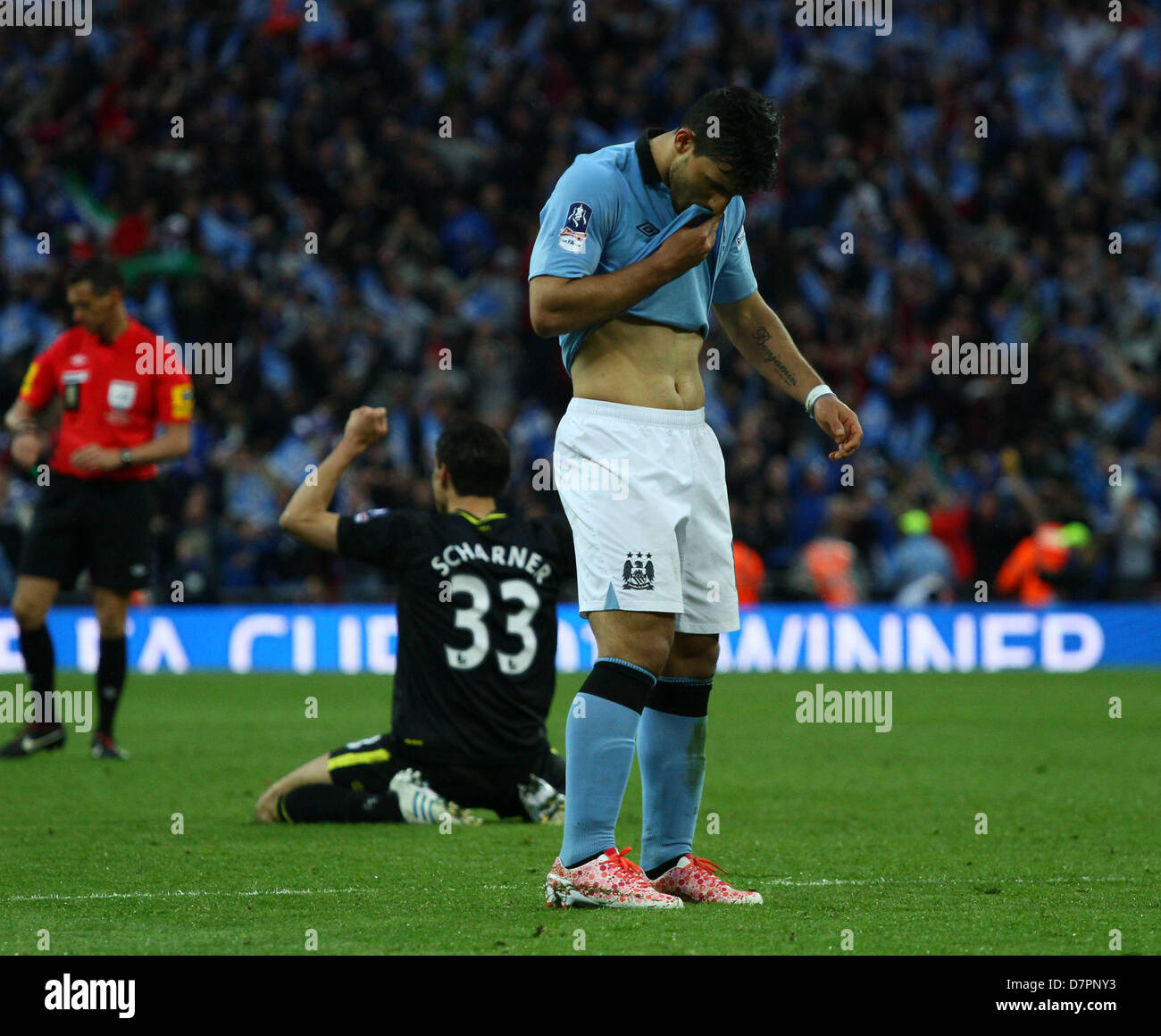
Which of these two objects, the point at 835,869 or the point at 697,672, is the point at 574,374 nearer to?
the point at 697,672

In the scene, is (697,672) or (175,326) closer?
(697,672)

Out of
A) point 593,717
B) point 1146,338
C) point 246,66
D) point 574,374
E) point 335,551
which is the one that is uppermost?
point 246,66

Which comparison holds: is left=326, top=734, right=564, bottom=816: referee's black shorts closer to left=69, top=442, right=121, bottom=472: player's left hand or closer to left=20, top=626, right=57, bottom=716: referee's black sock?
left=69, top=442, right=121, bottom=472: player's left hand

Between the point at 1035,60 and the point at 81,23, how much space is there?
11.4 m

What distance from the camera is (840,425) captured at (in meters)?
4.39

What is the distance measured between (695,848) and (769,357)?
1.66 metres

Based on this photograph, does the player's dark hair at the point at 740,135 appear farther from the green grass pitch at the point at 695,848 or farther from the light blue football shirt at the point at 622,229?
the green grass pitch at the point at 695,848

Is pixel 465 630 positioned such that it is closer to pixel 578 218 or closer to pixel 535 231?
pixel 578 218

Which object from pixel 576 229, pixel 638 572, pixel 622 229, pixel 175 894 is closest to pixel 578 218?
pixel 576 229

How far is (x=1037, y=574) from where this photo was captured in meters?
16.3

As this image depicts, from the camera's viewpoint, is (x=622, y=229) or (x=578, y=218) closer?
(x=578, y=218)

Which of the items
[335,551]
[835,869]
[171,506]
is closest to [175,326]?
[171,506]

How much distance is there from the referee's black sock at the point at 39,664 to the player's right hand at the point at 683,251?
5.38 meters

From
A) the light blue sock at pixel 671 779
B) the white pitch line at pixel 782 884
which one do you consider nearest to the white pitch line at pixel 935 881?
the white pitch line at pixel 782 884
